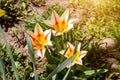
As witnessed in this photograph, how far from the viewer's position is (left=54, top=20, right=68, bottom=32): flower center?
2230 mm

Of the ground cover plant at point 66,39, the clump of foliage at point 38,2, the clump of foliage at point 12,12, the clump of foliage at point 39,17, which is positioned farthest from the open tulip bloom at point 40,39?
the clump of foliage at point 38,2

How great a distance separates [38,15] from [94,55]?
0.86m

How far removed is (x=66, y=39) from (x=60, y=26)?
2.22ft

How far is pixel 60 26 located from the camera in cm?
224

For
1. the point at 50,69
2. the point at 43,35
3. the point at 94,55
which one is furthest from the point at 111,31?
the point at 43,35

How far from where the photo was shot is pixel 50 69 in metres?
2.58

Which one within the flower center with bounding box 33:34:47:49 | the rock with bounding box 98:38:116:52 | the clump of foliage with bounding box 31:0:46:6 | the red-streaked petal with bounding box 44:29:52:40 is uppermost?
the clump of foliage with bounding box 31:0:46:6

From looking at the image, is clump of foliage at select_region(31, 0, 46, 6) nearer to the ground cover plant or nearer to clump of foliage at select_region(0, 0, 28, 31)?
the ground cover plant

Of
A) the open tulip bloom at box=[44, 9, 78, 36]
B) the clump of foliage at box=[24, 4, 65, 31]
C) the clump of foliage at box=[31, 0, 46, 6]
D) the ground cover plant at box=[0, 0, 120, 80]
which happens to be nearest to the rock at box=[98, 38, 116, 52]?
the ground cover plant at box=[0, 0, 120, 80]

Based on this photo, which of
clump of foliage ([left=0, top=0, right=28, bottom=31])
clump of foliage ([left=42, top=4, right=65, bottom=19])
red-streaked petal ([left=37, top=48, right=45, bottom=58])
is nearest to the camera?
red-streaked petal ([left=37, top=48, right=45, bottom=58])

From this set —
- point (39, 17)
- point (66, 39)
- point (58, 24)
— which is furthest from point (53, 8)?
point (58, 24)

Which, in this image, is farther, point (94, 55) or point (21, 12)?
point (21, 12)

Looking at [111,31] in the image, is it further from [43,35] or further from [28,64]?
[43,35]

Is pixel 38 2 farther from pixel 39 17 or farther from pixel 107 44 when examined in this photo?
pixel 107 44
